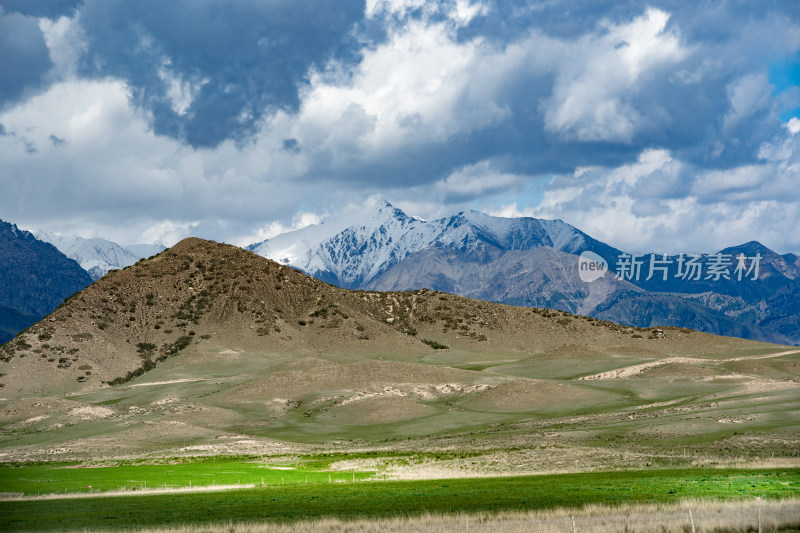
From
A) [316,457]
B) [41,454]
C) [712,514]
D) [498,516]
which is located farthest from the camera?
[41,454]

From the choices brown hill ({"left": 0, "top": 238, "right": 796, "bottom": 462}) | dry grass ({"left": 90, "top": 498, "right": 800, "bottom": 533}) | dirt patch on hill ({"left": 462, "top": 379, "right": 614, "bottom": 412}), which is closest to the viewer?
dry grass ({"left": 90, "top": 498, "right": 800, "bottom": 533})

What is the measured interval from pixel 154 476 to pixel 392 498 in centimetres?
2830

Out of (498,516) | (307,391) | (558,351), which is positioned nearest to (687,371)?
(558,351)

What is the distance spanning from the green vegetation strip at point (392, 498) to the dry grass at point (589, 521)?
2660mm

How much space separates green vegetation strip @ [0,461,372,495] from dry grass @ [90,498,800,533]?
1035 inches

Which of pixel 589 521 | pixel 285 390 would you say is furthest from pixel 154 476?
pixel 285 390

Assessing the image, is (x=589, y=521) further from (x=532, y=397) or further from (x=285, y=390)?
(x=285, y=390)

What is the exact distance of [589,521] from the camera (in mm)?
35250

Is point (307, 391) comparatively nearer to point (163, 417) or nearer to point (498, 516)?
point (163, 417)

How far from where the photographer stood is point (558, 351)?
186m

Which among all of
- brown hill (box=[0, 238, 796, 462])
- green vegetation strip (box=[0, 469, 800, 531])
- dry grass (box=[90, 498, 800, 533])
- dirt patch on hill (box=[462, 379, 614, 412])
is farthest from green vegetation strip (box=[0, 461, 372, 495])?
dirt patch on hill (box=[462, 379, 614, 412])

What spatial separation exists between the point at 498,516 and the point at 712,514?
935 centimetres

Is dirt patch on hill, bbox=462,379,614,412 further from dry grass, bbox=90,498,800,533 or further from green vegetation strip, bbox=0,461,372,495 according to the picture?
dry grass, bbox=90,498,800,533

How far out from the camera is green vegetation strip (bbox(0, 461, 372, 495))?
62.8 m
